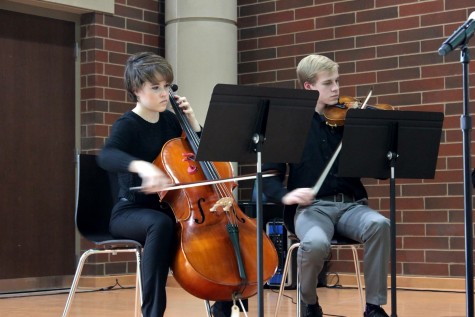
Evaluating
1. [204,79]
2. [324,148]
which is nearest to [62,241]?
[204,79]

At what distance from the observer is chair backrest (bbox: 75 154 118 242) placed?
372 centimetres

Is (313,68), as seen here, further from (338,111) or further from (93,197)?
(93,197)

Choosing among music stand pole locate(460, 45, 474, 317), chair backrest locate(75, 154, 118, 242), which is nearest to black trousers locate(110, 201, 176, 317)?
chair backrest locate(75, 154, 118, 242)

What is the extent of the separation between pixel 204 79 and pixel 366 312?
317cm

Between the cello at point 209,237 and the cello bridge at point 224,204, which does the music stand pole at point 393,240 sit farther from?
the cello bridge at point 224,204

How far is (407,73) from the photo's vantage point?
584 cm

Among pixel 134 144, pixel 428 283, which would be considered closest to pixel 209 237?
pixel 134 144

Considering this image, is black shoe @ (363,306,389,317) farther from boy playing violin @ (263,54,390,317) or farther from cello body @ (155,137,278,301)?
cello body @ (155,137,278,301)

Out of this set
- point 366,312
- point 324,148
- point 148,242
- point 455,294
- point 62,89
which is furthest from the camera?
point 62,89

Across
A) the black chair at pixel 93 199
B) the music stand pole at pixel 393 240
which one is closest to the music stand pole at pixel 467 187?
the music stand pole at pixel 393 240

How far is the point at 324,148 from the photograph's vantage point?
3.66 m

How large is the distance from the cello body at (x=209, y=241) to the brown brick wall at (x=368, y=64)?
2688 mm

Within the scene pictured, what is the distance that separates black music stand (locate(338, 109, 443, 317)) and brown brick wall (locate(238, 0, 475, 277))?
2287mm

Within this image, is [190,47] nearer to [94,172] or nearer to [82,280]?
[82,280]
